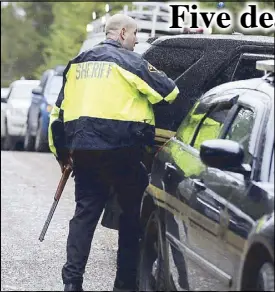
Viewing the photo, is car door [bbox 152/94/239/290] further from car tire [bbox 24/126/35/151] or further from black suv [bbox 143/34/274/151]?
car tire [bbox 24/126/35/151]

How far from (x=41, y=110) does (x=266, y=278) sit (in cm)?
1959

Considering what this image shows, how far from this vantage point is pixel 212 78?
31.2ft

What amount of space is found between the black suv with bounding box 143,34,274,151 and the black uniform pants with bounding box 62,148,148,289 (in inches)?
74.8

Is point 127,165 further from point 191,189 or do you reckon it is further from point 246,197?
point 246,197

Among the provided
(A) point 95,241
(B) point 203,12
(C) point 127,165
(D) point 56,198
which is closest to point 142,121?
(C) point 127,165

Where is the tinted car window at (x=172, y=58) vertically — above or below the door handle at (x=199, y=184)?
below

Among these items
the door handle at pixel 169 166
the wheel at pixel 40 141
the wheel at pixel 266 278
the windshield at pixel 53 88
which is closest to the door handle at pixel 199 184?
the door handle at pixel 169 166

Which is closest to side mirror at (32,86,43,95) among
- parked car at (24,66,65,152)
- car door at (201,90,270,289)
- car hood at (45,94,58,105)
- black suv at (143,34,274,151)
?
parked car at (24,66,65,152)

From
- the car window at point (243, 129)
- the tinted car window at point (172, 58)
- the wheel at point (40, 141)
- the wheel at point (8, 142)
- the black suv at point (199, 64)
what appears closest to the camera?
the car window at point (243, 129)

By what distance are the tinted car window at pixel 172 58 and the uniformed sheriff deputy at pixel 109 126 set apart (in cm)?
220

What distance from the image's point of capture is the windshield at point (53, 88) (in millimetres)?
24359

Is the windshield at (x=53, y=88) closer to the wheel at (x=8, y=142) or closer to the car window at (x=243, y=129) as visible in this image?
the wheel at (x=8, y=142)

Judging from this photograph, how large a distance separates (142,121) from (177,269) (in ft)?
3.72

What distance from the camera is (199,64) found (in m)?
9.55
